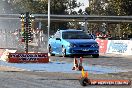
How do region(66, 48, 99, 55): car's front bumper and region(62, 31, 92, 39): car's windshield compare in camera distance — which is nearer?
region(66, 48, 99, 55): car's front bumper

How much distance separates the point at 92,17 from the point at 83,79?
69.5 m

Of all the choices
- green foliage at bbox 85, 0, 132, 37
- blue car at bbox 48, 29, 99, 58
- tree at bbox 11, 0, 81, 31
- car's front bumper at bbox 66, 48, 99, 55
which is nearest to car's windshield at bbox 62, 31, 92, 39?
blue car at bbox 48, 29, 99, 58

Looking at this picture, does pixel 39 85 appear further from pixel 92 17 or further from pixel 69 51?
pixel 92 17

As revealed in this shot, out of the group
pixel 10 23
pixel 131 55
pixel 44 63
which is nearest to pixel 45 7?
pixel 10 23

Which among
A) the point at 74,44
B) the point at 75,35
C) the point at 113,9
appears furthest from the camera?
the point at 113,9

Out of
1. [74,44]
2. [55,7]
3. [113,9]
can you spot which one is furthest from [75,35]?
[55,7]

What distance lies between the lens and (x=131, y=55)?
29859mm

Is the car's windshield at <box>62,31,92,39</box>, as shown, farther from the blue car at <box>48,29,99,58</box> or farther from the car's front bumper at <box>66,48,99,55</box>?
the car's front bumper at <box>66,48,99,55</box>

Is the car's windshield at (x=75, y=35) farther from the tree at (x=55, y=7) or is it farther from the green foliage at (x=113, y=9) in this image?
the tree at (x=55, y=7)

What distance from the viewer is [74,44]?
25.0m

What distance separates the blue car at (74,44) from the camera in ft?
82.1

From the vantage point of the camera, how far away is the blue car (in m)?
25.0

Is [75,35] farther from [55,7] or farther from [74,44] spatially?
[55,7]

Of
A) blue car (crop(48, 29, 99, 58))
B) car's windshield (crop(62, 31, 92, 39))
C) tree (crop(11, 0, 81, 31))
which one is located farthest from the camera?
tree (crop(11, 0, 81, 31))
